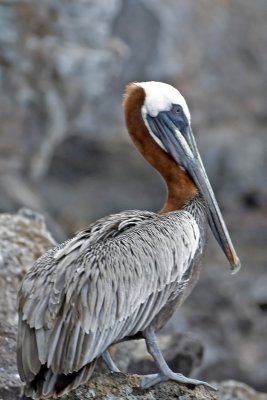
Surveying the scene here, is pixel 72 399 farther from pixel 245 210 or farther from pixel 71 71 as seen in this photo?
pixel 245 210

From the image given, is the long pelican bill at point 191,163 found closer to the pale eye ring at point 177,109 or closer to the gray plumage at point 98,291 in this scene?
the pale eye ring at point 177,109

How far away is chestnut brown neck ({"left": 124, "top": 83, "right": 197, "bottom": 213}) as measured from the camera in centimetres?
869

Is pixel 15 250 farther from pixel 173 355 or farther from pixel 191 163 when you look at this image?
pixel 191 163

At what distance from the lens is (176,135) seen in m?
8.88

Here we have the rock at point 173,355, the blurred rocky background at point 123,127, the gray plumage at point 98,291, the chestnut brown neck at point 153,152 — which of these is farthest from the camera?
the blurred rocky background at point 123,127

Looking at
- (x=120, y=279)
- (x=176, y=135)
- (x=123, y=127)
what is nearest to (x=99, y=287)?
(x=120, y=279)

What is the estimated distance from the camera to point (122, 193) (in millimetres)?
22734

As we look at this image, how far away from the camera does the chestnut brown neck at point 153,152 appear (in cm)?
869

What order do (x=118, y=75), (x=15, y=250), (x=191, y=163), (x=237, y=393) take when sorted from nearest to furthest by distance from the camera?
(x=191, y=163), (x=15, y=250), (x=237, y=393), (x=118, y=75)

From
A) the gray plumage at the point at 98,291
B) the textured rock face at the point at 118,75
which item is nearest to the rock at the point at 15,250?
the gray plumage at the point at 98,291

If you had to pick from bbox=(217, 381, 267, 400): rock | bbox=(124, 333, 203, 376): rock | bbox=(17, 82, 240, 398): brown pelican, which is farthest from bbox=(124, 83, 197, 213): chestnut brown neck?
bbox=(217, 381, 267, 400): rock

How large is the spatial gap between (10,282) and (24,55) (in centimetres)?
882

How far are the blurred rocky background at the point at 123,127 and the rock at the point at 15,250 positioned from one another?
0.16 ft

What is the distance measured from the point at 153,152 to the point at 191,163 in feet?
0.93
